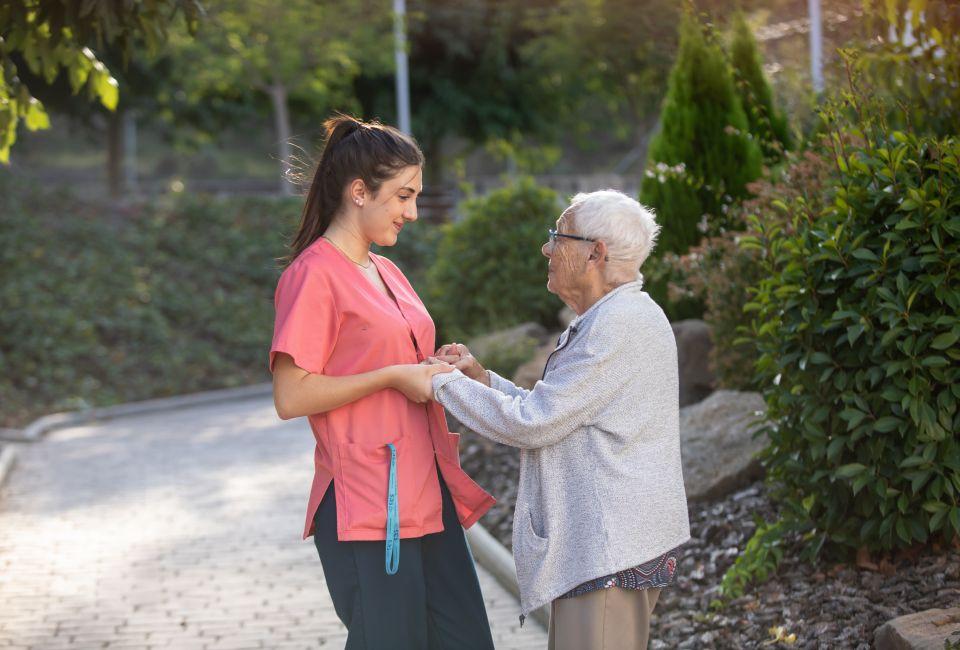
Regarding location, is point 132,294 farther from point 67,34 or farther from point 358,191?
point 358,191

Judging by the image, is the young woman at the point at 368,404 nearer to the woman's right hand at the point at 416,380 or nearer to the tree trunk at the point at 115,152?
the woman's right hand at the point at 416,380

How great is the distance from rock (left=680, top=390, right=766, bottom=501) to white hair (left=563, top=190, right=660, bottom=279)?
3219mm

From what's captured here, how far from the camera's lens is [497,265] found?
1236 cm

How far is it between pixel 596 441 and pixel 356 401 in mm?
696

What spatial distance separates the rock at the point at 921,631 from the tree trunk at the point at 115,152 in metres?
23.5

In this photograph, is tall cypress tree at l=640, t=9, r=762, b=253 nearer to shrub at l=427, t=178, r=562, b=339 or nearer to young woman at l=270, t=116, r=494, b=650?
shrub at l=427, t=178, r=562, b=339

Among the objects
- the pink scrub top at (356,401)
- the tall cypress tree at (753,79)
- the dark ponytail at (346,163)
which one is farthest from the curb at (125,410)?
the pink scrub top at (356,401)

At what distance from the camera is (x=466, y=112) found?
113 ft

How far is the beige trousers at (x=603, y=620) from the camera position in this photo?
3.16 meters

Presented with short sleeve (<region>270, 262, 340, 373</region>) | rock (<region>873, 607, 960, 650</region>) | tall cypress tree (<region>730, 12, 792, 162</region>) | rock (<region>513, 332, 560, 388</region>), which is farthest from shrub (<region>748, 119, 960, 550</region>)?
tall cypress tree (<region>730, 12, 792, 162</region>)

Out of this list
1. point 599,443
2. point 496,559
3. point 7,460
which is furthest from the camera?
point 7,460

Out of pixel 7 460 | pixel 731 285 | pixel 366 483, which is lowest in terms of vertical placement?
pixel 7 460

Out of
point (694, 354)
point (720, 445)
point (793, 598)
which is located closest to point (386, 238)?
point (793, 598)

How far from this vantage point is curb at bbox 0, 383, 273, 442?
12547 millimetres
